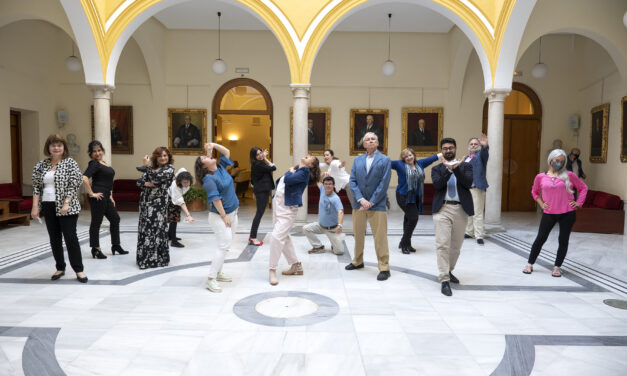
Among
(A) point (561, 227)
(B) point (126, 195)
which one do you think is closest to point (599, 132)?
(A) point (561, 227)

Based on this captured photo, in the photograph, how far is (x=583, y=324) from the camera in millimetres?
3715

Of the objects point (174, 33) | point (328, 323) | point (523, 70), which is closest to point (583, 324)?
point (328, 323)

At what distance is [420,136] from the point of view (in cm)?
1184

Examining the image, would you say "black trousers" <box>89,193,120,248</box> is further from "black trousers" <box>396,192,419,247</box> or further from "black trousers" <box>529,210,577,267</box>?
"black trousers" <box>529,210,577,267</box>

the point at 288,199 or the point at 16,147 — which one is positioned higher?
the point at 16,147

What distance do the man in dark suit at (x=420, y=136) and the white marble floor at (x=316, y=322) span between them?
630cm

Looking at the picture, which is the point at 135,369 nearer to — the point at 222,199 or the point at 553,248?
the point at 222,199

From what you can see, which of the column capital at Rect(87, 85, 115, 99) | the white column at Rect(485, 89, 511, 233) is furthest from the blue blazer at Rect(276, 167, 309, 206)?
the column capital at Rect(87, 85, 115, 99)

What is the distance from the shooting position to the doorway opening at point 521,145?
11.7 m

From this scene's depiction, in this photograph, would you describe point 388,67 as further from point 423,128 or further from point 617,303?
point 617,303

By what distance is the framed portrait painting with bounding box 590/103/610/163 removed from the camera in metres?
9.88

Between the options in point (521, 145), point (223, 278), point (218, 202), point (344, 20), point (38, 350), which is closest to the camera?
point (38, 350)

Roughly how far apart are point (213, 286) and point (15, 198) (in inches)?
279

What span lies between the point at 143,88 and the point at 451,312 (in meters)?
10.6
